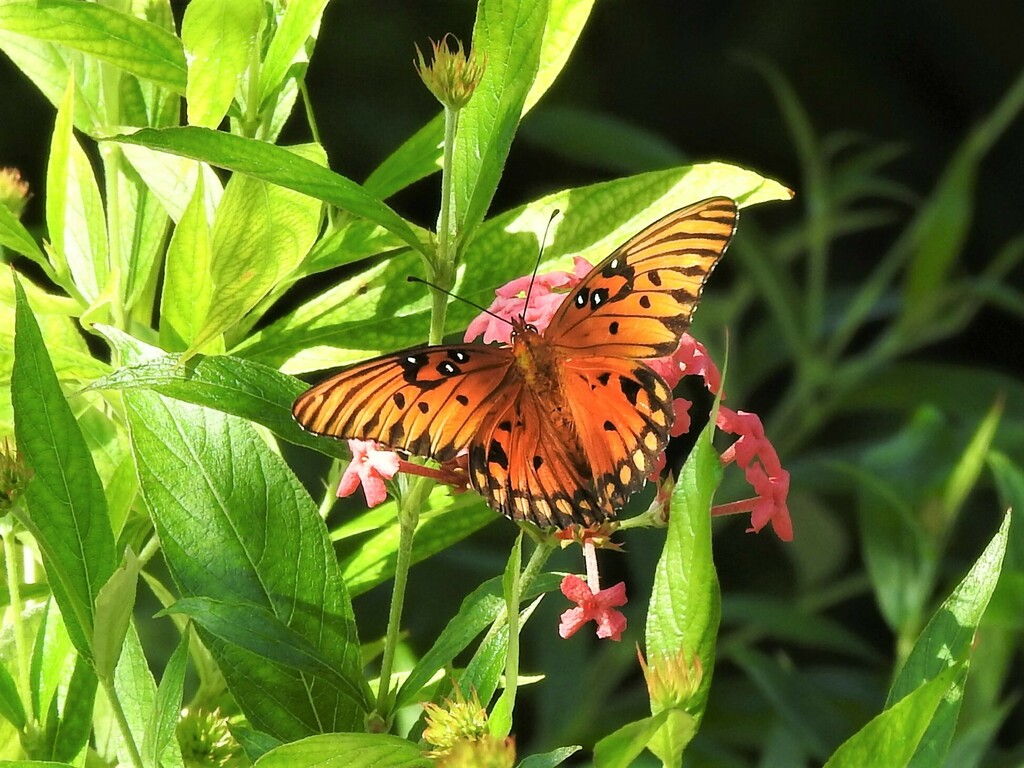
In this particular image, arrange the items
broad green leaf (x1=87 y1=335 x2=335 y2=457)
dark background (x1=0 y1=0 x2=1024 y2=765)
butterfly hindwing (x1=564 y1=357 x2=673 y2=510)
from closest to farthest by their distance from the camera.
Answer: broad green leaf (x1=87 y1=335 x2=335 y2=457)
butterfly hindwing (x1=564 y1=357 x2=673 y2=510)
dark background (x1=0 y1=0 x2=1024 y2=765)

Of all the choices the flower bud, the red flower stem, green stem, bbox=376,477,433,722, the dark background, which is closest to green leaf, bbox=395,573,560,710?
green stem, bbox=376,477,433,722

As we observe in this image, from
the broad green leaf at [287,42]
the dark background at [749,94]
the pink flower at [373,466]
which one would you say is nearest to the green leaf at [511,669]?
the pink flower at [373,466]

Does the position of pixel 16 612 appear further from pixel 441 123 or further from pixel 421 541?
pixel 441 123

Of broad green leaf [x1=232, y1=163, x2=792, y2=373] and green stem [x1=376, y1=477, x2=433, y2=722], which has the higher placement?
broad green leaf [x1=232, y1=163, x2=792, y2=373]

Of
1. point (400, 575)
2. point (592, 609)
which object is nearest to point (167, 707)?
point (400, 575)

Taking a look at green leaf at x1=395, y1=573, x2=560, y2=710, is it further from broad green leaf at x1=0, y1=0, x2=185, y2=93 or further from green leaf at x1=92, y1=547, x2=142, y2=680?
broad green leaf at x1=0, y1=0, x2=185, y2=93

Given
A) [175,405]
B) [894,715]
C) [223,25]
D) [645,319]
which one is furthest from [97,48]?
[894,715]
